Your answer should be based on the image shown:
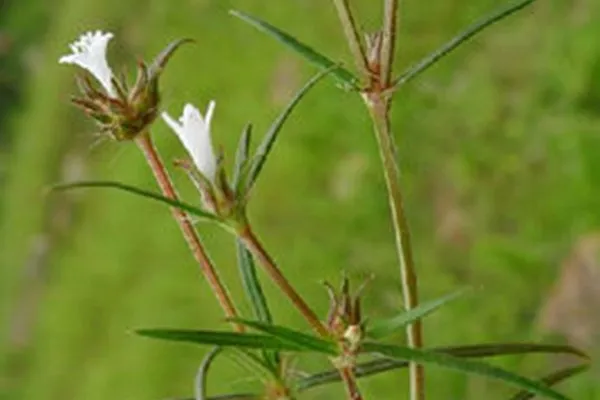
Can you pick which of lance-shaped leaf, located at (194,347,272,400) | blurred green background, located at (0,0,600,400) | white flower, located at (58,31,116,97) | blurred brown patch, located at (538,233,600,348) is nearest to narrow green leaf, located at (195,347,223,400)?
lance-shaped leaf, located at (194,347,272,400)

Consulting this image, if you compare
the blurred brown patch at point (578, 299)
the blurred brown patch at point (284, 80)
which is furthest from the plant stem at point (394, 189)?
the blurred brown patch at point (284, 80)

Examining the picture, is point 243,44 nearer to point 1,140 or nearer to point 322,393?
point 322,393

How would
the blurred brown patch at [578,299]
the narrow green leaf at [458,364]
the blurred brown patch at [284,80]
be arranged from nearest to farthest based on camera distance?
the narrow green leaf at [458,364], the blurred brown patch at [578,299], the blurred brown patch at [284,80]

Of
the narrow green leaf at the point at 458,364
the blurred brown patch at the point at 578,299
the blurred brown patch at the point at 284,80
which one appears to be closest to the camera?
the narrow green leaf at the point at 458,364

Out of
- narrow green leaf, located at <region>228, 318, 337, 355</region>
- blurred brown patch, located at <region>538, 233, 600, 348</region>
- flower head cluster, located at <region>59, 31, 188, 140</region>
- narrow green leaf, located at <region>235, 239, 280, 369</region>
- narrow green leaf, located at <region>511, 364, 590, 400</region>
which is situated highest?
blurred brown patch, located at <region>538, 233, 600, 348</region>

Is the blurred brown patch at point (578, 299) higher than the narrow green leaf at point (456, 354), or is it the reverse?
the blurred brown patch at point (578, 299)

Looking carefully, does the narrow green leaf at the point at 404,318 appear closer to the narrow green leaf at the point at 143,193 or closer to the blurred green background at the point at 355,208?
the narrow green leaf at the point at 143,193

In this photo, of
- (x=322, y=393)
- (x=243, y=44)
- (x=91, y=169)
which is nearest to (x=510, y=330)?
(x=322, y=393)

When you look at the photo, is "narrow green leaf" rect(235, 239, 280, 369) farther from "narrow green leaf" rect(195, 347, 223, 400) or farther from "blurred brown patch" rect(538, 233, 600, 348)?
"blurred brown patch" rect(538, 233, 600, 348)
